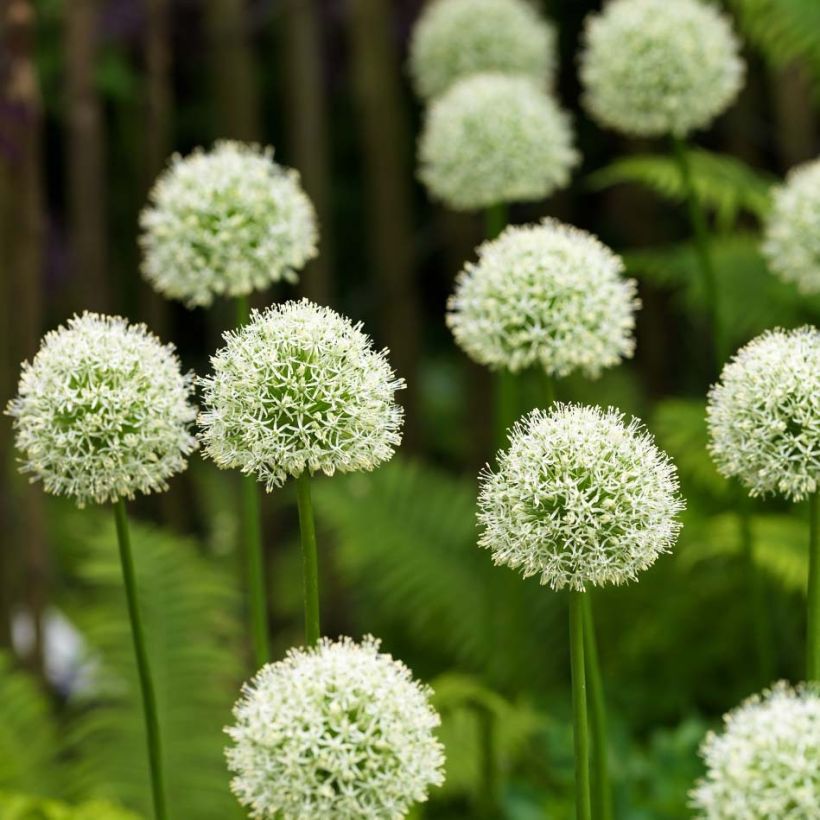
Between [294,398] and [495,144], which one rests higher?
[495,144]

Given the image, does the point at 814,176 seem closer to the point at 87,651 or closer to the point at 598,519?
the point at 598,519

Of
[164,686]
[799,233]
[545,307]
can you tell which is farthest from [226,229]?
[164,686]

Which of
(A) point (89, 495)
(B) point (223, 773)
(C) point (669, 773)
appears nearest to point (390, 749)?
(A) point (89, 495)

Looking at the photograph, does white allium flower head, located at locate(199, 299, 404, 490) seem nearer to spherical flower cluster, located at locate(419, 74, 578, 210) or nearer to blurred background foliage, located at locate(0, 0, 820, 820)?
blurred background foliage, located at locate(0, 0, 820, 820)

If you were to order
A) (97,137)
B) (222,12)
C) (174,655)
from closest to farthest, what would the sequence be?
(174,655) < (97,137) < (222,12)

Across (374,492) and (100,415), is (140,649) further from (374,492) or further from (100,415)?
(374,492)

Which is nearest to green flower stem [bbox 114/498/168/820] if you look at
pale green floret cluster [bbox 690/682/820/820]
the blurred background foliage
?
the blurred background foliage

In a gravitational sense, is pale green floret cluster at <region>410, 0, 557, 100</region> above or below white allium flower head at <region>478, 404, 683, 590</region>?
above
